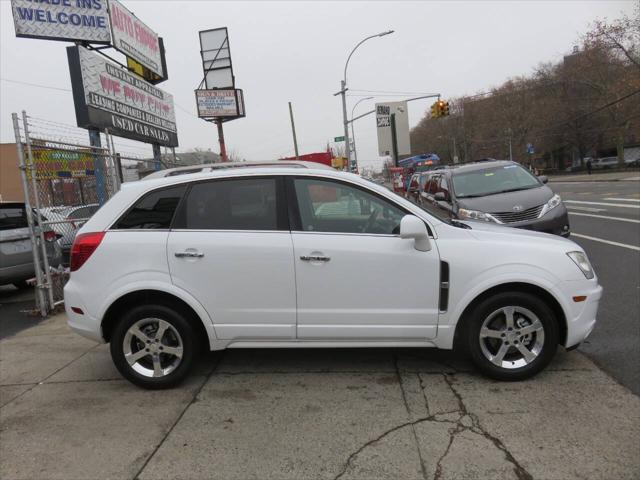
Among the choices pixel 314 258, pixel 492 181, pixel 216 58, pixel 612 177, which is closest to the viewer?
pixel 314 258

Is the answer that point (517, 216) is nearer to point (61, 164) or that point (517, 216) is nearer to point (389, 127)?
point (61, 164)

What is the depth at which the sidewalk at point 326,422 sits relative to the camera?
2834 millimetres

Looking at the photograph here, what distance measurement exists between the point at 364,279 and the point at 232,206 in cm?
121

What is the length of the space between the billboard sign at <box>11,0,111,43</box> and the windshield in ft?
23.5

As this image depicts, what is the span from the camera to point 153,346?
12.7ft

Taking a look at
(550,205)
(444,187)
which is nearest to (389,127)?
(444,187)

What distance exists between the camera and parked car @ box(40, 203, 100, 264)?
6.96 m

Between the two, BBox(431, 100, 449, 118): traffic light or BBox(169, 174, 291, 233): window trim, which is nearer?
BBox(169, 174, 291, 233): window trim

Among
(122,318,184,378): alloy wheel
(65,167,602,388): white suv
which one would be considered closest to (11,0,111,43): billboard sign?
(65,167,602,388): white suv

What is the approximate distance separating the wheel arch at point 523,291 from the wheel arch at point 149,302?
6.64ft

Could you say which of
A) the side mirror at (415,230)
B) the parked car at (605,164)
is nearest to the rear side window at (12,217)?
the side mirror at (415,230)

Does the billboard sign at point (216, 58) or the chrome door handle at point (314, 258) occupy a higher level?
the billboard sign at point (216, 58)

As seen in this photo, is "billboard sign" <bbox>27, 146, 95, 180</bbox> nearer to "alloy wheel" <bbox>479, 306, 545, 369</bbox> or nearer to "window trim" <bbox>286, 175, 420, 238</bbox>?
"window trim" <bbox>286, 175, 420, 238</bbox>

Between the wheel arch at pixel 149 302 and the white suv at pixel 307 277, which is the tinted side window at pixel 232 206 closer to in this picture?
the white suv at pixel 307 277
